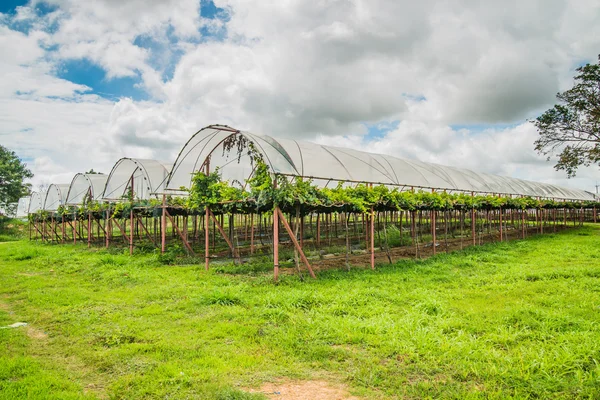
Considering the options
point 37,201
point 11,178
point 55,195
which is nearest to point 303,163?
point 55,195

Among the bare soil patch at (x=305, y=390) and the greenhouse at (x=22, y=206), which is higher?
the greenhouse at (x=22, y=206)

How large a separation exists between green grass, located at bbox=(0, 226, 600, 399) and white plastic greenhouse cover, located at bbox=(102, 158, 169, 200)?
743cm

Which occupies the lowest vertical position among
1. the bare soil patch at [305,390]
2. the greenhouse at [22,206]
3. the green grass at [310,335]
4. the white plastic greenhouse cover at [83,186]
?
the bare soil patch at [305,390]

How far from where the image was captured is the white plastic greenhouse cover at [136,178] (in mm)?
16422

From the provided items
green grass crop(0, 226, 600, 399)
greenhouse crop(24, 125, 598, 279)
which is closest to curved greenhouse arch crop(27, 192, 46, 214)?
greenhouse crop(24, 125, 598, 279)

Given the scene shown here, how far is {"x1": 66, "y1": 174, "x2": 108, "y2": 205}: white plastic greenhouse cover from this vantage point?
20016 millimetres

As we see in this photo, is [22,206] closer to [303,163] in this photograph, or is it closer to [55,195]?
[55,195]

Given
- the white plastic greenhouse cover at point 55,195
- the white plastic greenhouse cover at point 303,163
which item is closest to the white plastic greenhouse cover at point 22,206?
the white plastic greenhouse cover at point 55,195

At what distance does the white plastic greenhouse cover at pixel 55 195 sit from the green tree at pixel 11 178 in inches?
473

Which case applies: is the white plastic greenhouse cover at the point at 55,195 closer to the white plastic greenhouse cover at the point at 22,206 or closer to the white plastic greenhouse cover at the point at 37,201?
the white plastic greenhouse cover at the point at 37,201

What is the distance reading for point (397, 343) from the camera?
16.0 ft

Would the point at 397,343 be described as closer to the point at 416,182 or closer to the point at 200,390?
the point at 200,390

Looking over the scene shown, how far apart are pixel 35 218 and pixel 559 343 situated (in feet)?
94.3

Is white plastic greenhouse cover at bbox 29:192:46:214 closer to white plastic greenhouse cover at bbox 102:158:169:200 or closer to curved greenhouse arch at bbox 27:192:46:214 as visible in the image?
curved greenhouse arch at bbox 27:192:46:214
